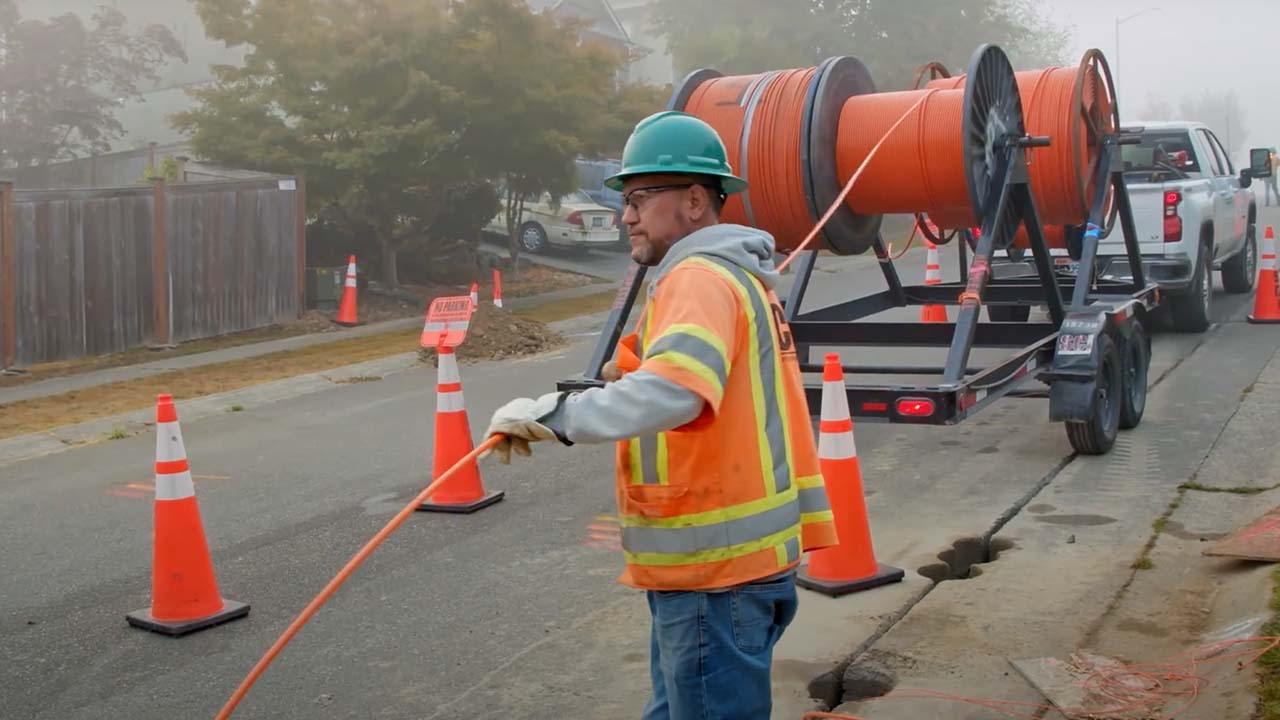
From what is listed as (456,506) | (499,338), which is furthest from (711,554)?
(499,338)

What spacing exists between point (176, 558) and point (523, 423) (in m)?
3.63

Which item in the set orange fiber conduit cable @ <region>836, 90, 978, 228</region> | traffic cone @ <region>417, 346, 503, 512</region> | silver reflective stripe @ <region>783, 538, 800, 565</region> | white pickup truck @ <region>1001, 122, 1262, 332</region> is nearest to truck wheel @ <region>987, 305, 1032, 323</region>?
white pickup truck @ <region>1001, 122, 1262, 332</region>

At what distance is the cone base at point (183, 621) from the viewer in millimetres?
5898

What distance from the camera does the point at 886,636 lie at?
5414 mm

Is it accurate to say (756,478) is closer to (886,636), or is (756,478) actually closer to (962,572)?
(886,636)

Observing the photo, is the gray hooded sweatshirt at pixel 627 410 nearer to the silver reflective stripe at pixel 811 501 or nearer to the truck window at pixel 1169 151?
the silver reflective stripe at pixel 811 501

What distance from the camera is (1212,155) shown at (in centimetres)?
1519

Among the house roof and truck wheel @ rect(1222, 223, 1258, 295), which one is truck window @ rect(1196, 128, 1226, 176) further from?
the house roof

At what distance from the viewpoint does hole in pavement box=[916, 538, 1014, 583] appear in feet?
21.0

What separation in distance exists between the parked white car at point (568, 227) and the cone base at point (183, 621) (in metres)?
20.9

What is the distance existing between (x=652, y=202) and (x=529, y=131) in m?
17.2

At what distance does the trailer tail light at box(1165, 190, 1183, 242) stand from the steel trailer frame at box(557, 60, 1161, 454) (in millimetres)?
3218

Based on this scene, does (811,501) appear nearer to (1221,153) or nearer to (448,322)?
(448,322)

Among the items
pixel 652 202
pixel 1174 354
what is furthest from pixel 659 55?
pixel 652 202
